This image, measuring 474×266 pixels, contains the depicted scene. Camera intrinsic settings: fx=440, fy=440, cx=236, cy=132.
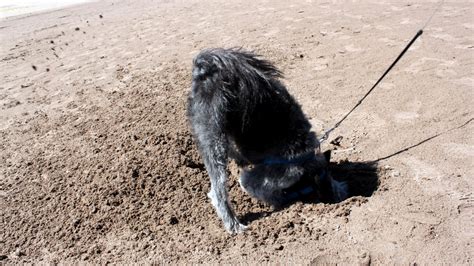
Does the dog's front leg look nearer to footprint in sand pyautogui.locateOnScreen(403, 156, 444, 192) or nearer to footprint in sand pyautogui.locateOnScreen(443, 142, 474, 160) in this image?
footprint in sand pyautogui.locateOnScreen(403, 156, 444, 192)

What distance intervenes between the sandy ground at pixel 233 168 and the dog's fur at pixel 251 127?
252 mm

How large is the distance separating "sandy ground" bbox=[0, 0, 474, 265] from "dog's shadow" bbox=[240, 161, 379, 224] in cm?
2

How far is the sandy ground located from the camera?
126 inches

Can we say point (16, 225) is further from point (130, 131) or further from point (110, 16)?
point (110, 16)

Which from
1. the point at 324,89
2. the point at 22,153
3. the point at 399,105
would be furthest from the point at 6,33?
the point at 399,105

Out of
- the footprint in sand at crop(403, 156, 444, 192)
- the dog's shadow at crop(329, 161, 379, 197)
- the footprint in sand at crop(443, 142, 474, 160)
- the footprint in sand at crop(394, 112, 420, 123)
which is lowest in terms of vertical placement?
the dog's shadow at crop(329, 161, 379, 197)

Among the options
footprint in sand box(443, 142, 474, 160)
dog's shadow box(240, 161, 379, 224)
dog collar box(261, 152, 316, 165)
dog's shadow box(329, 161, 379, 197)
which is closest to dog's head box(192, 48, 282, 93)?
dog collar box(261, 152, 316, 165)

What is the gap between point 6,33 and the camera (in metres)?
12.4

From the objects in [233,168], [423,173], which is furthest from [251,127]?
[423,173]

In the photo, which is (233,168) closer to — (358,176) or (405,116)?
(358,176)

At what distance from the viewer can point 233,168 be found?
464cm

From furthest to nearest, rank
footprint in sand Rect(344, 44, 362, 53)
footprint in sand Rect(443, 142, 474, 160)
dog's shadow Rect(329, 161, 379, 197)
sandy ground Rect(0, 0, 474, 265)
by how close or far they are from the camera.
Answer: footprint in sand Rect(344, 44, 362, 53), footprint in sand Rect(443, 142, 474, 160), dog's shadow Rect(329, 161, 379, 197), sandy ground Rect(0, 0, 474, 265)

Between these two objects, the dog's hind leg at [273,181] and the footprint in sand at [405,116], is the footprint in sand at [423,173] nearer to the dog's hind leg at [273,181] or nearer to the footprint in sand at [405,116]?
the footprint in sand at [405,116]

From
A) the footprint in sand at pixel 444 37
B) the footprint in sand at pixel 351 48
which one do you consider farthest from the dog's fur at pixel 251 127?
the footprint in sand at pixel 444 37
